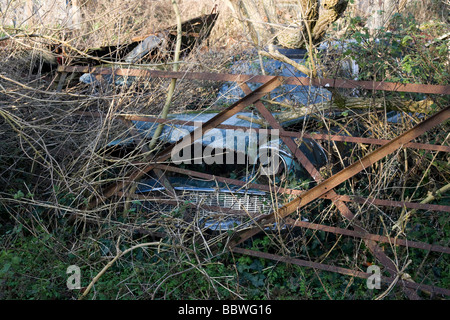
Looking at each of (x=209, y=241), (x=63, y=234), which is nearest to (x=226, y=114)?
(x=209, y=241)

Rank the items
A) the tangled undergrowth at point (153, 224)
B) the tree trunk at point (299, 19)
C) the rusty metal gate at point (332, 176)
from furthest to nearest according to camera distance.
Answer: the tree trunk at point (299, 19) → the tangled undergrowth at point (153, 224) → the rusty metal gate at point (332, 176)

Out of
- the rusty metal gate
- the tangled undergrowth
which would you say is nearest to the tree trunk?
the rusty metal gate

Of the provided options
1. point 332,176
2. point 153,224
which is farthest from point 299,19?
point 153,224

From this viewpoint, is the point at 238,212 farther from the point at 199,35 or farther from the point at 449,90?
the point at 199,35

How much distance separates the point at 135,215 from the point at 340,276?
2.23m

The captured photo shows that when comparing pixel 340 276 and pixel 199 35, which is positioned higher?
pixel 199 35

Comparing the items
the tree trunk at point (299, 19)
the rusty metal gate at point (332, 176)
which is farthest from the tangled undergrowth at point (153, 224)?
the tree trunk at point (299, 19)

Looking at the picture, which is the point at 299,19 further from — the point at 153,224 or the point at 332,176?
the point at 153,224

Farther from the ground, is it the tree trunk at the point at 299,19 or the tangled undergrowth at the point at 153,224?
the tree trunk at the point at 299,19

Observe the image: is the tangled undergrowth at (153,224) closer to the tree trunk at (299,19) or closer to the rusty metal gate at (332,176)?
the rusty metal gate at (332,176)

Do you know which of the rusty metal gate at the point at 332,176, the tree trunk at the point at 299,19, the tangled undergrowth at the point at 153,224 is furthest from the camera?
the tree trunk at the point at 299,19

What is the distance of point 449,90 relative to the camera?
3.51 meters

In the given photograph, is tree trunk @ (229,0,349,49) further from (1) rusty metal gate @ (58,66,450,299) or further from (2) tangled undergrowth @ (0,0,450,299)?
(2) tangled undergrowth @ (0,0,450,299)
